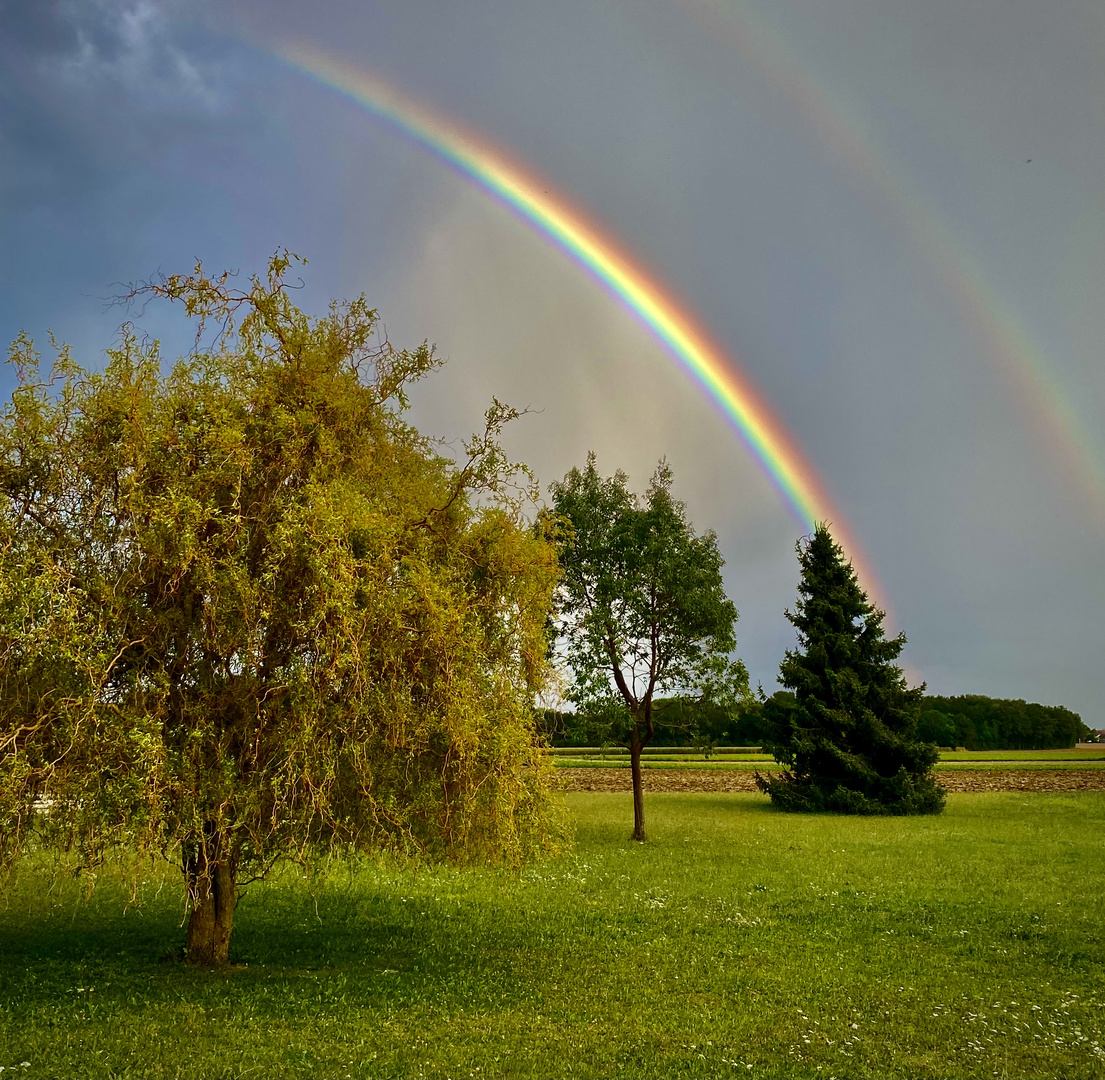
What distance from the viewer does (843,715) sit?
136 ft

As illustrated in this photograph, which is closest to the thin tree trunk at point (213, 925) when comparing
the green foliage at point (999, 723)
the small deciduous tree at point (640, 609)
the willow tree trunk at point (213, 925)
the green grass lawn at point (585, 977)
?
the willow tree trunk at point (213, 925)

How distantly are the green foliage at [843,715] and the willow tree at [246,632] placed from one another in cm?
3260

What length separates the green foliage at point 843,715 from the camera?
40750 millimetres

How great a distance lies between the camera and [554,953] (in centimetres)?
1405

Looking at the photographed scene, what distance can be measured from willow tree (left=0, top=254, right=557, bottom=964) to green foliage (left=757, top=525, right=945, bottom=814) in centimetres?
3260

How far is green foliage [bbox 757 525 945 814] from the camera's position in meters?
40.8

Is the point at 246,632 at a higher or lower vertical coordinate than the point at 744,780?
Result: higher

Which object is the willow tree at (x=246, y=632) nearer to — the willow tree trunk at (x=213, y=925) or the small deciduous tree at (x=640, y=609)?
the willow tree trunk at (x=213, y=925)

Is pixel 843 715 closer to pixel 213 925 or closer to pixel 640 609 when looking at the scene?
pixel 640 609

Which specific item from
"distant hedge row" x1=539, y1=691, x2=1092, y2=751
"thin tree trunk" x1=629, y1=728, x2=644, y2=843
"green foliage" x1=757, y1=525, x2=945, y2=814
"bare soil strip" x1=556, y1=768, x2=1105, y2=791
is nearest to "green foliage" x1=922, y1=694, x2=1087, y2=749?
"distant hedge row" x1=539, y1=691, x2=1092, y2=751

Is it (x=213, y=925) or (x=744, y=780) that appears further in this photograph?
(x=744, y=780)

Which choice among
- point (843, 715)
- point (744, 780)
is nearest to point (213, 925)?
point (843, 715)

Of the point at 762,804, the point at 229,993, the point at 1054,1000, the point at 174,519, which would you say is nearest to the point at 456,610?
the point at 174,519

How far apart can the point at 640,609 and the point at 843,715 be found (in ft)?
59.4
